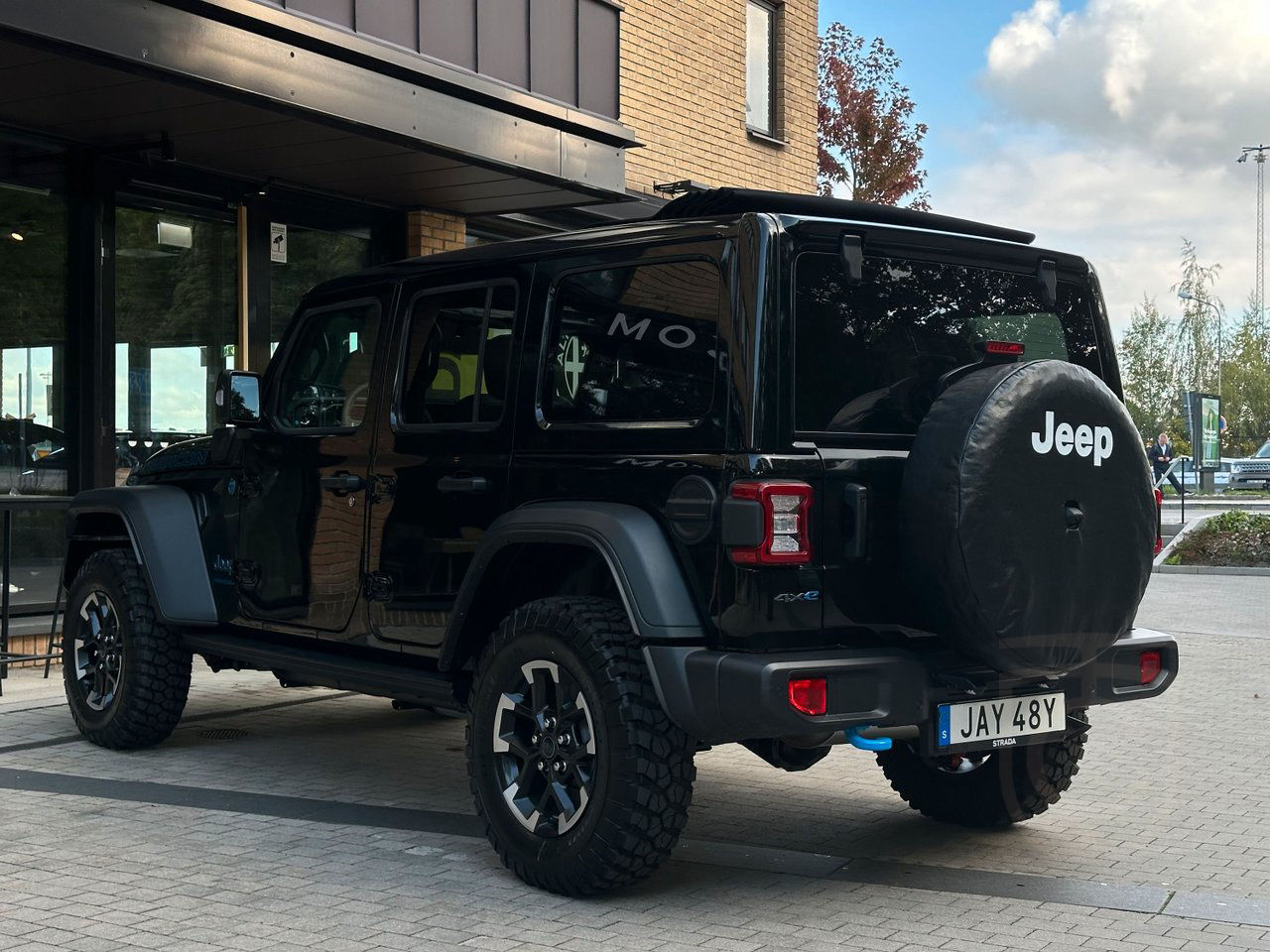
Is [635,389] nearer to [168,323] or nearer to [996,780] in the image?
[996,780]

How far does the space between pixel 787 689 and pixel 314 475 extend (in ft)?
8.41

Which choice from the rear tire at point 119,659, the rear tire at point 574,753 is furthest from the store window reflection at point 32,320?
the rear tire at point 574,753

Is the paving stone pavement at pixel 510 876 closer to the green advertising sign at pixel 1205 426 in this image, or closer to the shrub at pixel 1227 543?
the shrub at pixel 1227 543

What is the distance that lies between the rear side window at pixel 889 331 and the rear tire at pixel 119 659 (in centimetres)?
350

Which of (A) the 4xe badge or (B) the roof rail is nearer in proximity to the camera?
(A) the 4xe badge

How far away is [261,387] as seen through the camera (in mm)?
6723

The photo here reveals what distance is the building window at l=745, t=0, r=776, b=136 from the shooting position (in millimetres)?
17734

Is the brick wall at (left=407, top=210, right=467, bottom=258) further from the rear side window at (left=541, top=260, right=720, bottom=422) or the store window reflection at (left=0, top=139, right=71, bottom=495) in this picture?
the rear side window at (left=541, top=260, right=720, bottom=422)

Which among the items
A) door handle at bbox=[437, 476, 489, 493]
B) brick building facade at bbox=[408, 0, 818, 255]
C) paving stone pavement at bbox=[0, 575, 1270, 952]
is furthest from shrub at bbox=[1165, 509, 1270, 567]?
door handle at bbox=[437, 476, 489, 493]

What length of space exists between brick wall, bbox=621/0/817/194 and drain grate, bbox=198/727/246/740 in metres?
8.40

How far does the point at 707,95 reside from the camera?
1656 centimetres

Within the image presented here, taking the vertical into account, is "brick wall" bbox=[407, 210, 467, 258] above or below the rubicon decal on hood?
above

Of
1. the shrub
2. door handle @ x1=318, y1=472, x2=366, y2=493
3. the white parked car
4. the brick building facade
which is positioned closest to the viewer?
door handle @ x1=318, y1=472, x2=366, y2=493

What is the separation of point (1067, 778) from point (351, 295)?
3.35m
